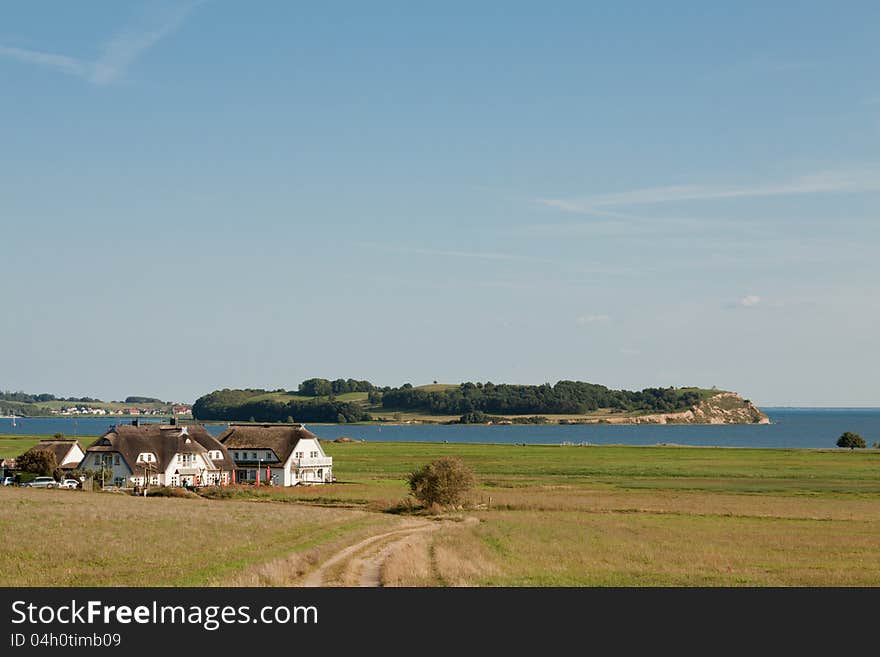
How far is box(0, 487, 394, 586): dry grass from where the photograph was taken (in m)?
35.4

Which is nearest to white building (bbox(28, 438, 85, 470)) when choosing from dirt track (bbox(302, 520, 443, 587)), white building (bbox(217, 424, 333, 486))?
white building (bbox(217, 424, 333, 486))

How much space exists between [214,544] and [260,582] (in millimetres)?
15121

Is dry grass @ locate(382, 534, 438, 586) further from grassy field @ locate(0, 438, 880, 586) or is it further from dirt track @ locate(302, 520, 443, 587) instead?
dirt track @ locate(302, 520, 443, 587)

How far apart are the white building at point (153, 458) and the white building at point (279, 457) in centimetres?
496

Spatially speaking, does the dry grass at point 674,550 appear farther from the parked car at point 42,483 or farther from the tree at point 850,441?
the tree at point 850,441

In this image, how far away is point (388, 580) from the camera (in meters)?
33.0

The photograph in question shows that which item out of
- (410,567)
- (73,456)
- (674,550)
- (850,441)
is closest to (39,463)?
(73,456)

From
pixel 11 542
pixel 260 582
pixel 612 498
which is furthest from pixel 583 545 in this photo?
pixel 612 498

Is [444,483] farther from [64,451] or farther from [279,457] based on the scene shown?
[64,451]

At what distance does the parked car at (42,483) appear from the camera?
93500 mm

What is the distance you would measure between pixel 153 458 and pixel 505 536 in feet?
197

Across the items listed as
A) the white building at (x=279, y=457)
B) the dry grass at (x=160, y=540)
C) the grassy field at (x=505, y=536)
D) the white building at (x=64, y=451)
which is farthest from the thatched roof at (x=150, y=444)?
the dry grass at (x=160, y=540)

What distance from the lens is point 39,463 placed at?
104 meters
